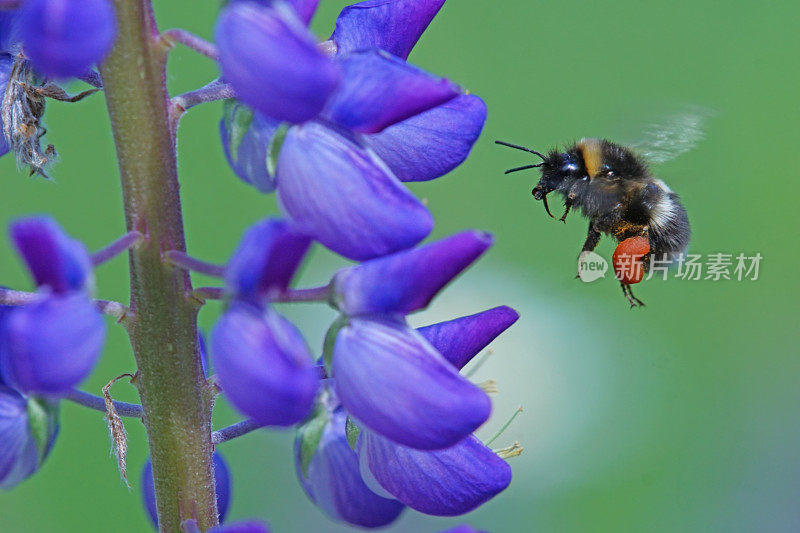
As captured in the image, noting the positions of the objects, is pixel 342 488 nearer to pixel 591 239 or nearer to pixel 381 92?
pixel 381 92

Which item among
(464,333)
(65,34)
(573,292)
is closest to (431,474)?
(464,333)

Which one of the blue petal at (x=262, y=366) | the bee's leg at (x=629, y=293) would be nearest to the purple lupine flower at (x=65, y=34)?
the blue petal at (x=262, y=366)

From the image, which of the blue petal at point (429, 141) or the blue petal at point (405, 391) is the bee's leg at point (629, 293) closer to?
the blue petal at point (429, 141)

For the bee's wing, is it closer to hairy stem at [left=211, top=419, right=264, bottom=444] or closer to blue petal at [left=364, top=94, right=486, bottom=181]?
blue petal at [left=364, top=94, right=486, bottom=181]

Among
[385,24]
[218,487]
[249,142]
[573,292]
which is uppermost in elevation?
[385,24]

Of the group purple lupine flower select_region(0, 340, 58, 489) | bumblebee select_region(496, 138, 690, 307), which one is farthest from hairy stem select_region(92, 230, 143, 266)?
bumblebee select_region(496, 138, 690, 307)
